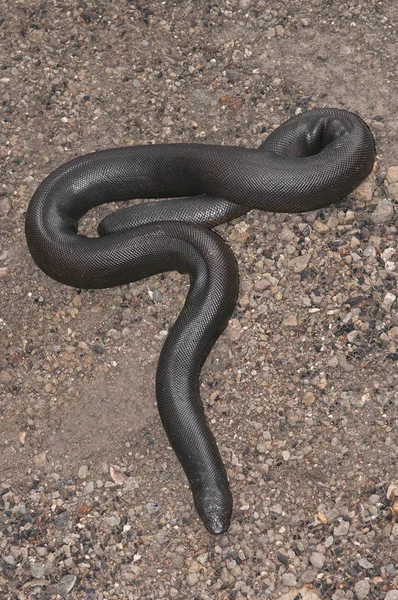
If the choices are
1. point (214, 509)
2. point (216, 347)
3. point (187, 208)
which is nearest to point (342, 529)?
point (214, 509)

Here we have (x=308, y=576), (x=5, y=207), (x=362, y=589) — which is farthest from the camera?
(x=5, y=207)

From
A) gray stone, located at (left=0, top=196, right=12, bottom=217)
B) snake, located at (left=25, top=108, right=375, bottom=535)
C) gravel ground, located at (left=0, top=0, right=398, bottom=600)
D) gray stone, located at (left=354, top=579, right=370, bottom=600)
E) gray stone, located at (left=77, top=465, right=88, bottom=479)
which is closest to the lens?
gray stone, located at (left=354, top=579, right=370, bottom=600)

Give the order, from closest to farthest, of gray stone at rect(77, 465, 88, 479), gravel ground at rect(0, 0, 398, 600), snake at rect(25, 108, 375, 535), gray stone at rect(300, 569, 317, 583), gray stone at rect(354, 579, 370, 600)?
gray stone at rect(354, 579, 370, 600), gray stone at rect(300, 569, 317, 583), gravel ground at rect(0, 0, 398, 600), gray stone at rect(77, 465, 88, 479), snake at rect(25, 108, 375, 535)

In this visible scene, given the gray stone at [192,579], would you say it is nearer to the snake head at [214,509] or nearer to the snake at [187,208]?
the snake head at [214,509]

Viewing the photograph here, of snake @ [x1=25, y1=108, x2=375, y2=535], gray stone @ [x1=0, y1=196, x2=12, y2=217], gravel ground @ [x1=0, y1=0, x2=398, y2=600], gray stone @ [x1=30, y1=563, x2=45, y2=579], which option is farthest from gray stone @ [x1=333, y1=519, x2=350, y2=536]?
gray stone @ [x1=0, y1=196, x2=12, y2=217]

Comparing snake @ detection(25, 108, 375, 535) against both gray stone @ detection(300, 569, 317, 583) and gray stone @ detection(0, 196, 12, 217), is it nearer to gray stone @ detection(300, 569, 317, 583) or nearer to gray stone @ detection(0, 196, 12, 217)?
gray stone @ detection(0, 196, 12, 217)

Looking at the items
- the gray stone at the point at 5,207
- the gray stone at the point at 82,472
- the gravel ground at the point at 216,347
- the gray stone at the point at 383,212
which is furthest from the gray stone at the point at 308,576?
the gray stone at the point at 5,207

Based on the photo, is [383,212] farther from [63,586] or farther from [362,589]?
[63,586]

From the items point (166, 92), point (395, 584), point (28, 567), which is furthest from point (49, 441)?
point (166, 92)
